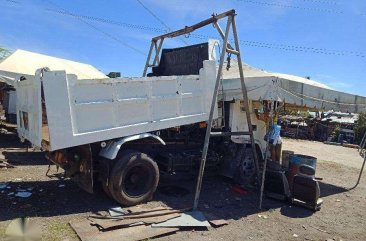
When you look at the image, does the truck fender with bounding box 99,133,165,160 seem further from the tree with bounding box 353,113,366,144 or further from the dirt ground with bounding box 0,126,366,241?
the tree with bounding box 353,113,366,144

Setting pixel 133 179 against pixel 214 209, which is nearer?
pixel 133 179

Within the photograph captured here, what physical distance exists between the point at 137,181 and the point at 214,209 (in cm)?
146

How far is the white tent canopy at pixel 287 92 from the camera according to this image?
7125mm

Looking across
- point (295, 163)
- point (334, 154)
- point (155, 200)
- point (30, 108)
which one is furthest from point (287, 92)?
point (334, 154)

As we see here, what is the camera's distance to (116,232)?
15.8ft

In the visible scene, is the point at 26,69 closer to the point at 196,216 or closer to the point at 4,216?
the point at 4,216

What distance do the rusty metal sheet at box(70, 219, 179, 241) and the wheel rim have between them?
104 cm

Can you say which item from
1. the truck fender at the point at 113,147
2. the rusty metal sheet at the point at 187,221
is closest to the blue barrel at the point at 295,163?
the rusty metal sheet at the point at 187,221

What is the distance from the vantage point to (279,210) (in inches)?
257

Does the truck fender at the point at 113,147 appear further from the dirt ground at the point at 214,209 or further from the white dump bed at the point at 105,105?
the dirt ground at the point at 214,209

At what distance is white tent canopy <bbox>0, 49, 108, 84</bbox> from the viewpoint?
12562 millimetres

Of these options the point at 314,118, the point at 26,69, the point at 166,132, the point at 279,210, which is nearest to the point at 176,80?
the point at 166,132

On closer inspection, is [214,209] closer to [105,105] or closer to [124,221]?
[124,221]

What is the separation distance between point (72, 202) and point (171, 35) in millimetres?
4617
